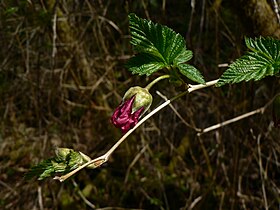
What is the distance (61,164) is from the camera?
742 mm

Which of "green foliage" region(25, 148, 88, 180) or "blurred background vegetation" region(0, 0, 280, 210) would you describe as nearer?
"green foliage" region(25, 148, 88, 180)

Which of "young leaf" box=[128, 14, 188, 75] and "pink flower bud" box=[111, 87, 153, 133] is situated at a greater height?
"young leaf" box=[128, 14, 188, 75]

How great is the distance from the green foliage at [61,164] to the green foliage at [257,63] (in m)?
0.23

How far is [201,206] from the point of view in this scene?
7.11 feet

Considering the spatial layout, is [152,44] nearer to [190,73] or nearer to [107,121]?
[190,73]

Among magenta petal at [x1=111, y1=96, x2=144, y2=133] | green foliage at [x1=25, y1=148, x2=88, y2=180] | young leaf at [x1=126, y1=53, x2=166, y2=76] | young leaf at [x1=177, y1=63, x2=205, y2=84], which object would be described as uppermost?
young leaf at [x1=126, y1=53, x2=166, y2=76]

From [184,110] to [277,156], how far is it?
1.43ft

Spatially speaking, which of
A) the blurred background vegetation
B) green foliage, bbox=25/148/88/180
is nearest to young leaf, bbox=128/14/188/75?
green foliage, bbox=25/148/88/180

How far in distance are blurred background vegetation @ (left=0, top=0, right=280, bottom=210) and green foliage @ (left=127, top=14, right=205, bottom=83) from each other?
4.05 ft

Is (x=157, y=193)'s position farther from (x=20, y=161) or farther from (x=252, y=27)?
(x=252, y=27)

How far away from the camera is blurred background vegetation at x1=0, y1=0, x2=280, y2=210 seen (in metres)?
2.13

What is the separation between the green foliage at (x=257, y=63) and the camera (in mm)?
751

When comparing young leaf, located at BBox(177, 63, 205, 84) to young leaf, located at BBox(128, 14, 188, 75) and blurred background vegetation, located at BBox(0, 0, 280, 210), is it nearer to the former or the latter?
young leaf, located at BBox(128, 14, 188, 75)

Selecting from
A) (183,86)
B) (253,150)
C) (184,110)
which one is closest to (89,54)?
(184,110)
